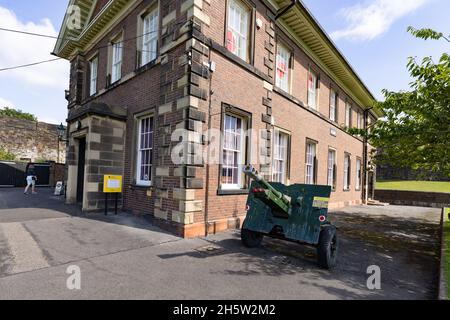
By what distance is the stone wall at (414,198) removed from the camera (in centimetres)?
2033

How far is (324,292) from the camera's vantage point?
394 centimetres

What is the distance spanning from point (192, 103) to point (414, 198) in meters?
22.8

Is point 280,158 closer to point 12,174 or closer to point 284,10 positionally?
point 284,10

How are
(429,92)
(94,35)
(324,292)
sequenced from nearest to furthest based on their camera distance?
(324,292), (429,92), (94,35)

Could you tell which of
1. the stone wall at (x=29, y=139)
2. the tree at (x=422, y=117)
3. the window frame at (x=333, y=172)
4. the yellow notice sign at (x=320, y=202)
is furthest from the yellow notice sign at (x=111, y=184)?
the stone wall at (x=29, y=139)

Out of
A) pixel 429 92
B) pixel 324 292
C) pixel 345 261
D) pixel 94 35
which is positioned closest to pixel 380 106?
pixel 429 92

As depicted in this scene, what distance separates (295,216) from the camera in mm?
5312

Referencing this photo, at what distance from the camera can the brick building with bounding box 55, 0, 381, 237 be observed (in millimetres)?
6723

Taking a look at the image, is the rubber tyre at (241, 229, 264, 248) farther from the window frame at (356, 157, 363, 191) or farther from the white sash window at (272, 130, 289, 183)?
the window frame at (356, 157, 363, 191)

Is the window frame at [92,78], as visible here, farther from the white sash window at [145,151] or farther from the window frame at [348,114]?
the window frame at [348,114]

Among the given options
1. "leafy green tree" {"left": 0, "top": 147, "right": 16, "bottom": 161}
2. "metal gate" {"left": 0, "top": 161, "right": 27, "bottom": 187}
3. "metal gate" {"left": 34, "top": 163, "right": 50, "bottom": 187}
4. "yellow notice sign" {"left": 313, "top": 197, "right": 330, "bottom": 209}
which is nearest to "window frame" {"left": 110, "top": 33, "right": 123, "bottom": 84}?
"yellow notice sign" {"left": 313, "top": 197, "right": 330, "bottom": 209}
